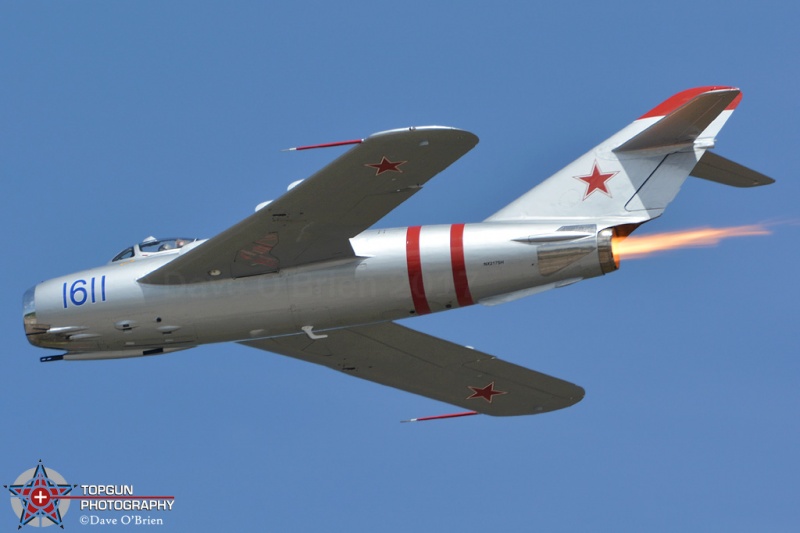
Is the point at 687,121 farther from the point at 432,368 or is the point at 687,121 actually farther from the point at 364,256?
the point at 432,368

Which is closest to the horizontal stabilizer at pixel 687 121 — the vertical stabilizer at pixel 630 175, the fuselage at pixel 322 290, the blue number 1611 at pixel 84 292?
the vertical stabilizer at pixel 630 175

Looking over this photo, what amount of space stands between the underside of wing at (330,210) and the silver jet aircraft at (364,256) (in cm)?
3

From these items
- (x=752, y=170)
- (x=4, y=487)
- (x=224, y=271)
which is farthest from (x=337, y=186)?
(x=4, y=487)

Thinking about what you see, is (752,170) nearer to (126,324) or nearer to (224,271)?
(224,271)

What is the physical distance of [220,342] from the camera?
26500 millimetres

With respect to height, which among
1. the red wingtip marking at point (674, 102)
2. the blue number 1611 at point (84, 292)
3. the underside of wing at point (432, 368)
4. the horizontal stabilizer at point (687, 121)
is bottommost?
the underside of wing at point (432, 368)

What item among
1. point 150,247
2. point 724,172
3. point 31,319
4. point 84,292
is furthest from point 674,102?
point 31,319

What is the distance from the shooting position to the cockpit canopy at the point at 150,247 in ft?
88.3

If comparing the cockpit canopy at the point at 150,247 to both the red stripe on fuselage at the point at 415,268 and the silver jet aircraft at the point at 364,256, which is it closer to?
the silver jet aircraft at the point at 364,256

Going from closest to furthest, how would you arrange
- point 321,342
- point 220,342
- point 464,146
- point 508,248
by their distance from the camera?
point 464,146 → point 508,248 → point 220,342 → point 321,342

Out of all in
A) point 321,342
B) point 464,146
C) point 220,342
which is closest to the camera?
point 464,146

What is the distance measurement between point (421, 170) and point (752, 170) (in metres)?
6.28

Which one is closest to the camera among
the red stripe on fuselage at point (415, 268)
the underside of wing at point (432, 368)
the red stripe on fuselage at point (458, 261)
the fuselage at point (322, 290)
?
the fuselage at point (322, 290)

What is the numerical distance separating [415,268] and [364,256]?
981 millimetres
